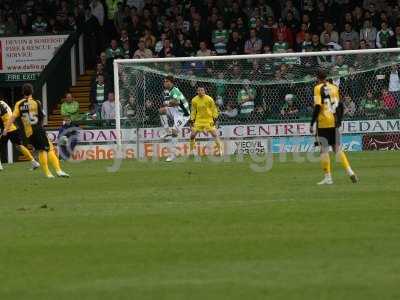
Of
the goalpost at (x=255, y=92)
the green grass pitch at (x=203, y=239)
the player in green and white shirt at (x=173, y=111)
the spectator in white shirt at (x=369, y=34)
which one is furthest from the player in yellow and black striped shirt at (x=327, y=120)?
the spectator in white shirt at (x=369, y=34)

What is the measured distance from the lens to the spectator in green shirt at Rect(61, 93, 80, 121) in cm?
3222

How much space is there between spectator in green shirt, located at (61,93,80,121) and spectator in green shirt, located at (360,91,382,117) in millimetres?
8407

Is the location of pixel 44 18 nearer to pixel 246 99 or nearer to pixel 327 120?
pixel 246 99

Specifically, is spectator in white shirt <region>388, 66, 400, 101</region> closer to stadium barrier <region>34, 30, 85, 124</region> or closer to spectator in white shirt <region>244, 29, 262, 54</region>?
spectator in white shirt <region>244, 29, 262, 54</region>

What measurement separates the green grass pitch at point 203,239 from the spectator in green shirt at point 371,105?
336 inches

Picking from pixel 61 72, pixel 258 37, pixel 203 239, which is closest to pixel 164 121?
pixel 258 37

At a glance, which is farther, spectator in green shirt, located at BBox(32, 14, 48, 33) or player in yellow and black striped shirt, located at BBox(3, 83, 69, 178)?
spectator in green shirt, located at BBox(32, 14, 48, 33)

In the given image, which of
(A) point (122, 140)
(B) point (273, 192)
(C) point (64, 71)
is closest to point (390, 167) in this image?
(B) point (273, 192)

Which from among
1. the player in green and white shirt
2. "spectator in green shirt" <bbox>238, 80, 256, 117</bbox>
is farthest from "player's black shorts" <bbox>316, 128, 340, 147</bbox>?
"spectator in green shirt" <bbox>238, 80, 256, 117</bbox>

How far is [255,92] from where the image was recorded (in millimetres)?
29906

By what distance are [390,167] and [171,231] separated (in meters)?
10.1

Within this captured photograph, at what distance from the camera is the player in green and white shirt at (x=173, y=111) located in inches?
1126

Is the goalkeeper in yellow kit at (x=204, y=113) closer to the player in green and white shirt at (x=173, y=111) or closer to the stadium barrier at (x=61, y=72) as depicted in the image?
the player in green and white shirt at (x=173, y=111)

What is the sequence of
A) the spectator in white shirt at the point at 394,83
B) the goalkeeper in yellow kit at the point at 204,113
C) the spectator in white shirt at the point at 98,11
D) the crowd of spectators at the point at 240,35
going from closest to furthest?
the goalkeeper in yellow kit at the point at 204,113 < the spectator in white shirt at the point at 394,83 < the crowd of spectators at the point at 240,35 < the spectator in white shirt at the point at 98,11
